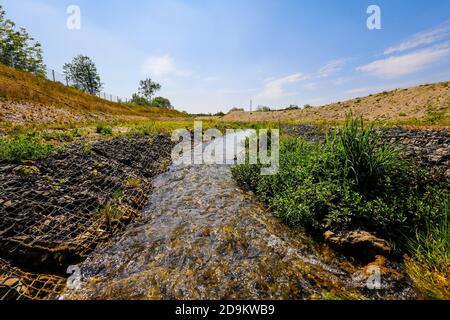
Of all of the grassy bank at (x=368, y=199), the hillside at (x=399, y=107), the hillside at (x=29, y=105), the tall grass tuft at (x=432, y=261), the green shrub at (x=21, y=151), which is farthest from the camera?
the hillside at (x=399, y=107)

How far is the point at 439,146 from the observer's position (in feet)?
20.9

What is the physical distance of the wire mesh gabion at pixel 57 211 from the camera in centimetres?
339

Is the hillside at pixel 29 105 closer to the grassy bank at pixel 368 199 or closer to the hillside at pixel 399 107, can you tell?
the grassy bank at pixel 368 199

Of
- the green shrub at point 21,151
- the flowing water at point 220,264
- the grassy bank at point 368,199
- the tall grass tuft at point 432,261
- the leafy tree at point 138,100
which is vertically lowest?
the flowing water at point 220,264

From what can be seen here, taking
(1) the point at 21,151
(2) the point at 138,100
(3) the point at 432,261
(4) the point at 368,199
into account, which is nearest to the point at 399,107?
(4) the point at 368,199

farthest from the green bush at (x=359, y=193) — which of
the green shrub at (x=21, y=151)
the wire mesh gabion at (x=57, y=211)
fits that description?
the green shrub at (x=21, y=151)

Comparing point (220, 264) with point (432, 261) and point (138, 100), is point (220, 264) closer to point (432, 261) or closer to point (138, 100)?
point (432, 261)

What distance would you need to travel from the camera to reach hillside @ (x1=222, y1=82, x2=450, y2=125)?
17.9m

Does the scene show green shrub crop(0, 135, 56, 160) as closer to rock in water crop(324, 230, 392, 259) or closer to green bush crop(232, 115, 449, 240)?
green bush crop(232, 115, 449, 240)

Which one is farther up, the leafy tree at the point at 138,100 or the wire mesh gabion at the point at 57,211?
the leafy tree at the point at 138,100

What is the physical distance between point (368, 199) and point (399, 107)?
2611 centimetres

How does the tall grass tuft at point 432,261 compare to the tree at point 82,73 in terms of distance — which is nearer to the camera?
the tall grass tuft at point 432,261

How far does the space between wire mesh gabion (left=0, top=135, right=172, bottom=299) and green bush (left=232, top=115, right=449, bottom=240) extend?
13.1 ft

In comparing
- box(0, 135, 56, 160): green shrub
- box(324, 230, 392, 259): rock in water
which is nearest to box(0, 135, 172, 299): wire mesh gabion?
box(0, 135, 56, 160): green shrub
